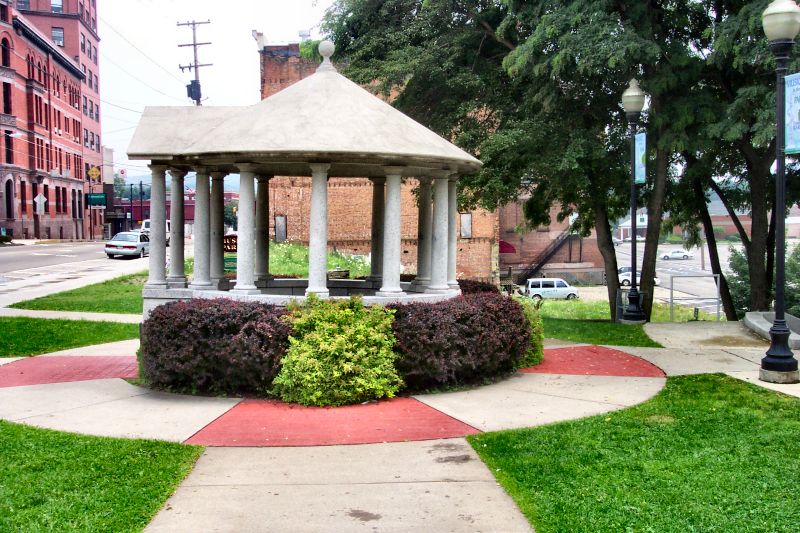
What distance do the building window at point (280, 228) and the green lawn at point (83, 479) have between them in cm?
3632

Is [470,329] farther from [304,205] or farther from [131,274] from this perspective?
[304,205]

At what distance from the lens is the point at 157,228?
40.6 ft

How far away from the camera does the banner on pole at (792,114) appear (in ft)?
31.9

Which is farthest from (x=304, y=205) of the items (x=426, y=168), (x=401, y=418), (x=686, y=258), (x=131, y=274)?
(x=686, y=258)

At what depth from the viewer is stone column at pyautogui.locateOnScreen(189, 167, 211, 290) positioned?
1198 centimetres

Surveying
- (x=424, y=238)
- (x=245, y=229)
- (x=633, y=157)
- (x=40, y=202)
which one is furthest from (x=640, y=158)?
(x=40, y=202)

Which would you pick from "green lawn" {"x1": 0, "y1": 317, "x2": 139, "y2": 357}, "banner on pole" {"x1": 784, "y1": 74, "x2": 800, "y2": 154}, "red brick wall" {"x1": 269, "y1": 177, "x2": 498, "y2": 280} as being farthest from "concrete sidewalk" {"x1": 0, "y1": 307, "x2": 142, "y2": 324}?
"red brick wall" {"x1": 269, "y1": 177, "x2": 498, "y2": 280}

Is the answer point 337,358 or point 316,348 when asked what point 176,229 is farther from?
point 337,358

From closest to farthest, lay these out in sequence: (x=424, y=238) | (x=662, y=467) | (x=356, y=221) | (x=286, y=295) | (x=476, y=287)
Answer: (x=662, y=467) → (x=286, y=295) → (x=476, y=287) → (x=424, y=238) → (x=356, y=221)

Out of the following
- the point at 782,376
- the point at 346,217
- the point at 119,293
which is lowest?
the point at 119,293

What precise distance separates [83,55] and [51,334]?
269 ft

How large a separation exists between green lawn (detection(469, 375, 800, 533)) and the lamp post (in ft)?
3.38

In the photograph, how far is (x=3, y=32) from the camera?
60.8 metres

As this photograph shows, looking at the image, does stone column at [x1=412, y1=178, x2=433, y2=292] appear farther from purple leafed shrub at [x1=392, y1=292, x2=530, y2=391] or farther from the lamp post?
the lamp post
